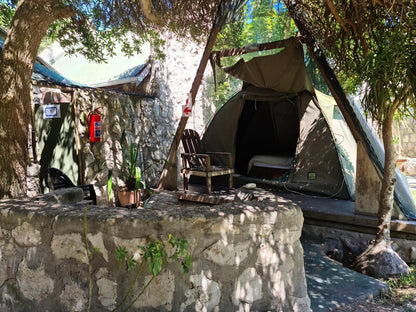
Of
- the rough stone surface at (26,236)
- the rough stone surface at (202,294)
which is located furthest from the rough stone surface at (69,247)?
the rough stone surface at (202,294)

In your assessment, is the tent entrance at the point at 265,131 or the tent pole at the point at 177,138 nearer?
the tent pole at the point at 177,138

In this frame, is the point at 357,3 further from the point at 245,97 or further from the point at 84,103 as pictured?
the point at 84,103

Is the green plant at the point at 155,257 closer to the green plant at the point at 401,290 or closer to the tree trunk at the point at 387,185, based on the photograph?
the green plant at the point at 401,290

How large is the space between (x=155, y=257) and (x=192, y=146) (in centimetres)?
398

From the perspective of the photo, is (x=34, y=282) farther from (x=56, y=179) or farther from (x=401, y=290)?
(x=401, y=290)

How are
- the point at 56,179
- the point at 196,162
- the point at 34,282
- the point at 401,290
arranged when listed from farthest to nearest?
the point at 196,162 < the point at 56,179 < the point at 401,290 < the point at 34,282

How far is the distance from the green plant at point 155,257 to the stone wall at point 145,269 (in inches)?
1.5

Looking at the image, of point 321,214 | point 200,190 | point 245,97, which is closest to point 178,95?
point 245,97

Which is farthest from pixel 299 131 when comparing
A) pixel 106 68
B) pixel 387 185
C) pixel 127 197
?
pixel 106 68

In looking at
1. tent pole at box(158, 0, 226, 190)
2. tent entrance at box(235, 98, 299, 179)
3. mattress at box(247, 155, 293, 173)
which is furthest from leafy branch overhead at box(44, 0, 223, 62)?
mattress at box(247, 155, 293, 173)

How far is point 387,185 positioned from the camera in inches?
153

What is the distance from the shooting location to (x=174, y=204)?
493cm

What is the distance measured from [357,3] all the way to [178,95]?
6.22 m

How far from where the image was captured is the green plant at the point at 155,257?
1965 mm
